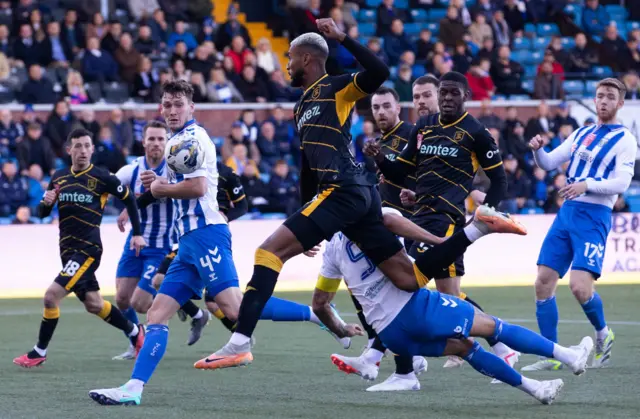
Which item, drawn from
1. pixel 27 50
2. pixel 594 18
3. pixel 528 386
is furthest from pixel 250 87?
pixel 528 386

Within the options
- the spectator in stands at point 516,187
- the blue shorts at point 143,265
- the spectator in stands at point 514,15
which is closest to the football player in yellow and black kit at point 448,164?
the blue shorts at point 143,265

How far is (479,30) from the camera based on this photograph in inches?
1042

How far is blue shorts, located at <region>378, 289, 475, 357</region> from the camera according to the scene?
25.0 ft

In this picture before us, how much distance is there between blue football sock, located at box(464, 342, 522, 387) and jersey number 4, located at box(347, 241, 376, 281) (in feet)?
2.69

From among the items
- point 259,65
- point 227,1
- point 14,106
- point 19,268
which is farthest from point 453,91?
point 227,1

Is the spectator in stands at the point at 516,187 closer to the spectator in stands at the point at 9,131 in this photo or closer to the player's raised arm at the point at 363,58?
the spectator in stands at the point at 9,131

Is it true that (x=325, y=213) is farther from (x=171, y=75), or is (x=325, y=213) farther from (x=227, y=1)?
(x=227, y=1)

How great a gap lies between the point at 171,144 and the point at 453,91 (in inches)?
101

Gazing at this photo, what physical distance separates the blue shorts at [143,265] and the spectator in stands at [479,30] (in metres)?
15.4

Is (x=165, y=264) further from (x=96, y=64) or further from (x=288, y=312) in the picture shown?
(x=96, y=64)

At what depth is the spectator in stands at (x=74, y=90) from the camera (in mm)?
20984

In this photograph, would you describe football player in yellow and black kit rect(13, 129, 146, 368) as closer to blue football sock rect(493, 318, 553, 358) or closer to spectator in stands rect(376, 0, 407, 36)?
blue football sock rect(493, 318, 553, 358)

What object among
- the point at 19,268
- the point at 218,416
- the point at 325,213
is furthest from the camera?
the point at 19,268

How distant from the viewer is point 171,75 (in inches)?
854
